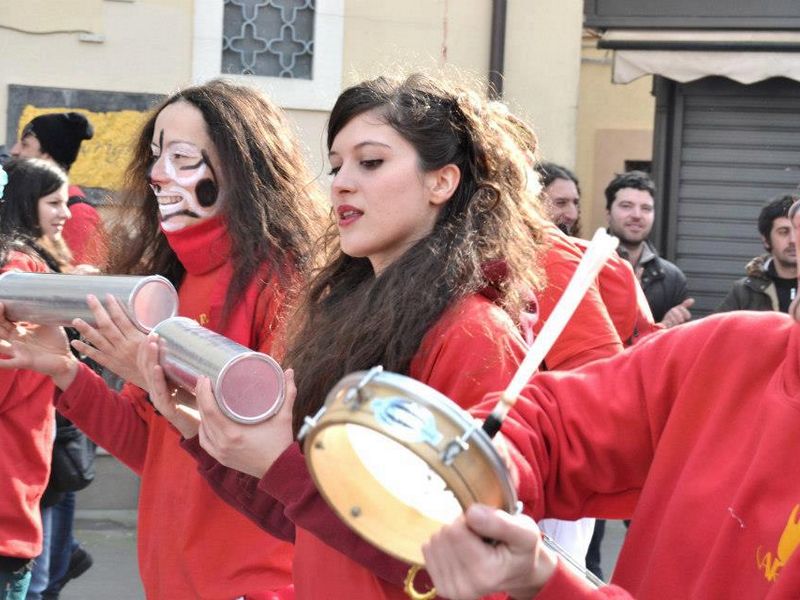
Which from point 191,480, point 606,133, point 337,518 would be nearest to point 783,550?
point 337,518

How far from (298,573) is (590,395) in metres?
0.68

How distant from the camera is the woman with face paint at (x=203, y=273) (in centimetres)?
293

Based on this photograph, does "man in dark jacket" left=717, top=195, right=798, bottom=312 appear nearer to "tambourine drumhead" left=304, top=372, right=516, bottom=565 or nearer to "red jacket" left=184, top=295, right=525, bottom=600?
"red jacket" left=184, top=295, right=525, bottom=600

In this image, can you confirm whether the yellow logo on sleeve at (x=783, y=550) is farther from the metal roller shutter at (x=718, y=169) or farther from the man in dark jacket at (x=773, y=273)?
the metal roller shutter at (x=718, y=169)

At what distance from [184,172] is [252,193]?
165 mm

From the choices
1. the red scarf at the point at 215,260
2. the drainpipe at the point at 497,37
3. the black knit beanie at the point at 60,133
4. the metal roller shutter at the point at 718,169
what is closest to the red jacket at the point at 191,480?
the red scarf at the point at 215,260

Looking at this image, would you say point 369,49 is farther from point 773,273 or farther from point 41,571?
point 41,571

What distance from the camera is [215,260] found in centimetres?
320

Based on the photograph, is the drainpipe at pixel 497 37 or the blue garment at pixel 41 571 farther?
the drainpipe at pixel 497 37

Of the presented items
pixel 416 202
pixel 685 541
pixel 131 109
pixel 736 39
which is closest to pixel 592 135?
pixel 736 39

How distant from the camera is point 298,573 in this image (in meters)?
2.26

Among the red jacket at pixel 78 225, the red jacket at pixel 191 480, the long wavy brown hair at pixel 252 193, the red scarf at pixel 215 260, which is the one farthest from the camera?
the red jacket at pixel 78 225

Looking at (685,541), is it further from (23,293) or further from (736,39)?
(736,39)

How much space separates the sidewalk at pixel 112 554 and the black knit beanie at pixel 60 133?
191 centimetres
